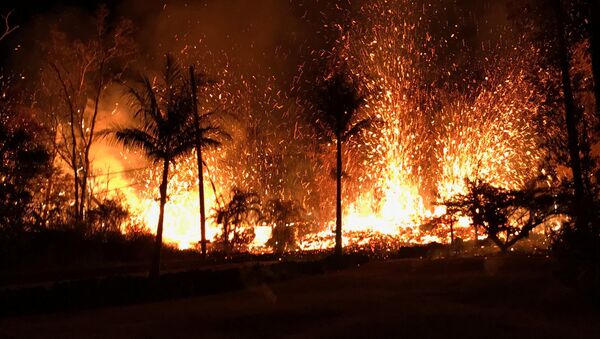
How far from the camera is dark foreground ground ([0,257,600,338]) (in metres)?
9.00

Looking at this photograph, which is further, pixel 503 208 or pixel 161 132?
pixel 503 208

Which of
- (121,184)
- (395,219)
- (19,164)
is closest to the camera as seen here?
(19,164)

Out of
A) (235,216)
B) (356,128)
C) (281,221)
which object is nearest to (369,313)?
(356,128)

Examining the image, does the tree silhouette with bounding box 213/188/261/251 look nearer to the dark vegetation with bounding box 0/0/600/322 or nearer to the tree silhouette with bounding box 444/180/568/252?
the dark vegetation with bounding box 0/0/600/322

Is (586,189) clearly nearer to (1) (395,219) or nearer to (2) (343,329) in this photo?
(2) (343,329)

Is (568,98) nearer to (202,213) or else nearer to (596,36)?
(596,36)

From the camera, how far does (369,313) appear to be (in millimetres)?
10102

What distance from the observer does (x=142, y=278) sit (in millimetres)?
14500

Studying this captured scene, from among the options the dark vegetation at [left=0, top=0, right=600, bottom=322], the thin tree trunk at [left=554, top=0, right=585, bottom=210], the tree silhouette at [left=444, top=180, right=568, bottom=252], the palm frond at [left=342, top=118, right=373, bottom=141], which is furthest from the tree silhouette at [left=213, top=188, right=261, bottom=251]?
the thin tree trunk at [left=554, top=0, right=585, bottom=210]

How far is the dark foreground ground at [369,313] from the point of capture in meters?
9.00

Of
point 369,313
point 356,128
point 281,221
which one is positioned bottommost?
point 369,313

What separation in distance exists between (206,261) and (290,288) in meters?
10.8

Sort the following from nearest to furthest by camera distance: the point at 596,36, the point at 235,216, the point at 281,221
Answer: the point at 596,36 < the point at 235,216 < the point at 281,221

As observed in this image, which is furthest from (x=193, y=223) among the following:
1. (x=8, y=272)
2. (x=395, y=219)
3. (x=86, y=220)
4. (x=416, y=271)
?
(x=416, y=271)
